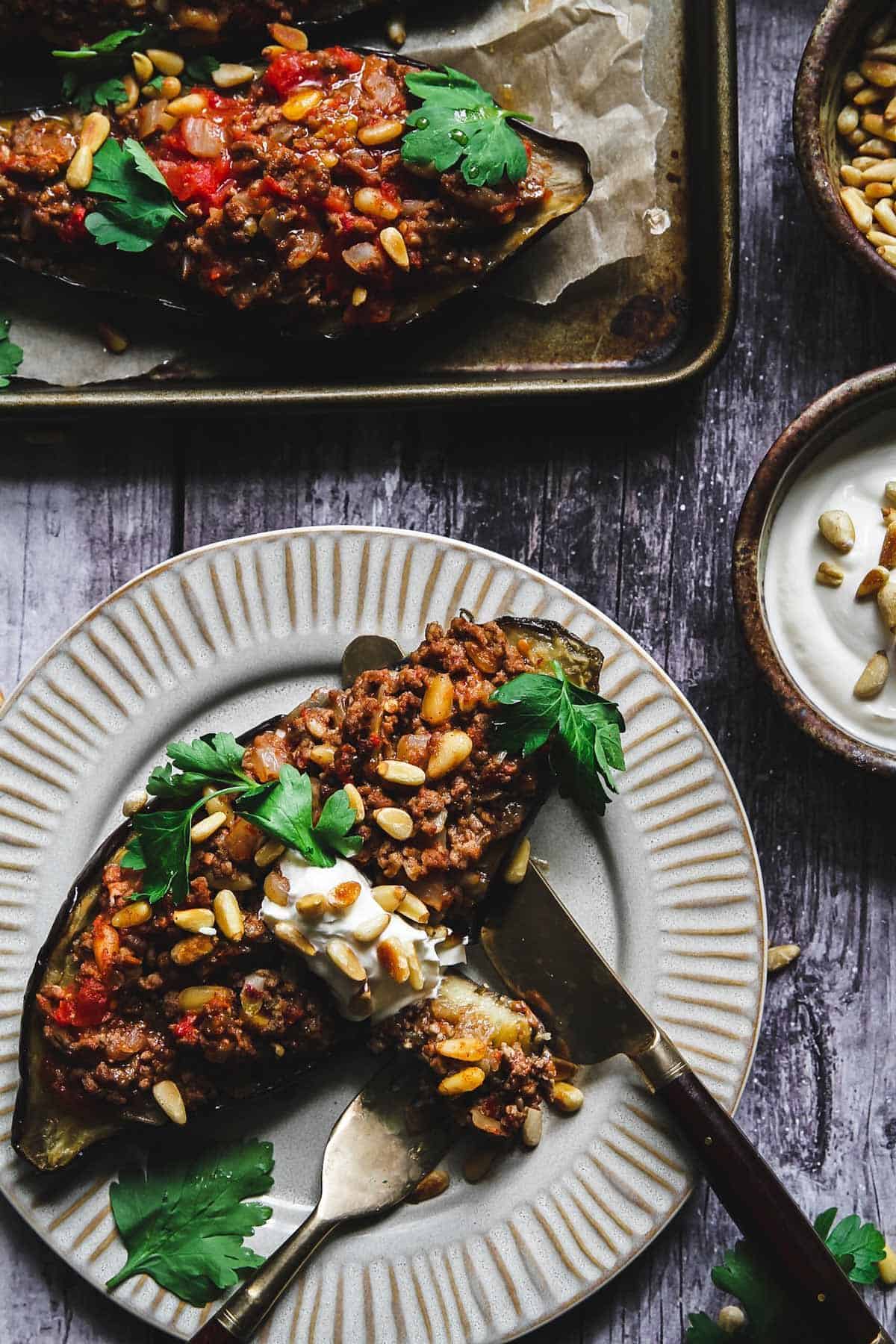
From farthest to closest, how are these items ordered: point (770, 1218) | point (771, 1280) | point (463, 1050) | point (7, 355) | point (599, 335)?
1. point (599, 335)
2. point (7, 355)
3. point (771, 1280)
4. point (770, 1218)
5. point (463, 1050)

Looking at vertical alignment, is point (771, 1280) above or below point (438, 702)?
below

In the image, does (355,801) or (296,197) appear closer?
(355,801)

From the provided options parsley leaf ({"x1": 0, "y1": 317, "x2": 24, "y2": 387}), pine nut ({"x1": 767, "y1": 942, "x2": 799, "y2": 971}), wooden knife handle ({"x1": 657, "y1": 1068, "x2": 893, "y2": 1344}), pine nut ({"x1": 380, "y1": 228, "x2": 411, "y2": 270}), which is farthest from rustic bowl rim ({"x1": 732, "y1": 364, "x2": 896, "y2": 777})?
parsley leaf ({"x1": 0, "y1": 317, "x2": 24, "y2": 387})

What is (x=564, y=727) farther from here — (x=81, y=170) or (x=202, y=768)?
(x=81, y=170)

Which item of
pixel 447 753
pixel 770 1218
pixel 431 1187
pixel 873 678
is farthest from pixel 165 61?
pixel 770 1218

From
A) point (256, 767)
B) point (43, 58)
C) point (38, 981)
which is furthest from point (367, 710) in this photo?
point (43, 58)

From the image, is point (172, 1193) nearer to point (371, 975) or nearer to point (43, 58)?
point (371, 975)
